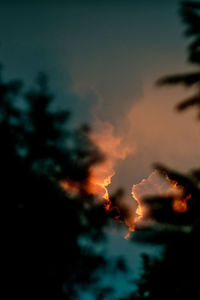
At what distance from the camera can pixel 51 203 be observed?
6820 millimetres

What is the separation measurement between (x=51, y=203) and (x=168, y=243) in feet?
20.3

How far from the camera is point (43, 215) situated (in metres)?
6.64

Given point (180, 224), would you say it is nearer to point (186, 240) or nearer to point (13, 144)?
point (186, 240)

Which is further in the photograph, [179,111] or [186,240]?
[179,111]

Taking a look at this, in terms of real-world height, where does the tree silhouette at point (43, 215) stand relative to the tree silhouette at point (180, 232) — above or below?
above

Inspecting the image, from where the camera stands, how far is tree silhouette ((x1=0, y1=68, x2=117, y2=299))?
6180 millimetres

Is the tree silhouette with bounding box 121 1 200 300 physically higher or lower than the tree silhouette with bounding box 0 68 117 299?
lower

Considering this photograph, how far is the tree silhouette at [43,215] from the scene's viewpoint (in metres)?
6.18

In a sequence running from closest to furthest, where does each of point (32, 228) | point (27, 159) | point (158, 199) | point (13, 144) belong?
point (158, 199) → point (32, 228) → point (13, 144) → point (27, 159)

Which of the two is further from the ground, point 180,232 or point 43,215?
point 43,215

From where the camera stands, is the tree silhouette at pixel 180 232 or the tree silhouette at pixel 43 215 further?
the tree silhouette at pixel 43 215

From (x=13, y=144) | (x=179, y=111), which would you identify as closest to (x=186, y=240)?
(x=179, y=111)

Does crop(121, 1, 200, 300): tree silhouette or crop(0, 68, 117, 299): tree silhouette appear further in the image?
crop(0, 68, 117, 299): tree silhouette

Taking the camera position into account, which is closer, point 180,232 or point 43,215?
point 180,232
